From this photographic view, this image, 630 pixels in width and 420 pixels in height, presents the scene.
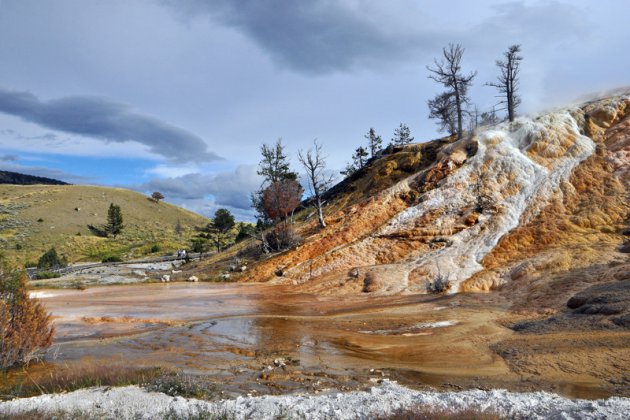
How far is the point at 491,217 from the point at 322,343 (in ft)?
56.5

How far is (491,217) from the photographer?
989 inches

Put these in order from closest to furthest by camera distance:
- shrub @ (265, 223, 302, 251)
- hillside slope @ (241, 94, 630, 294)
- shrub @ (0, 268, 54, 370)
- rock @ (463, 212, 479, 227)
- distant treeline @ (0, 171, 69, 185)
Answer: shrub @ (0, 268, 54, 370), hillside slope @ (241, 94, 630, 294), rock @ (463, 212, 479, 227), shrub @ (265, 223, 302, 251), distant treeline @ (0, 171, 69, 185)

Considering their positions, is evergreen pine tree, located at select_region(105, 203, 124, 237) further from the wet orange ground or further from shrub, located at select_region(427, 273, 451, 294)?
shrub, located at select_region(427, 273, 451, 294)

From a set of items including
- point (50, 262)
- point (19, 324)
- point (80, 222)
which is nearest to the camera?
point (19, 324)

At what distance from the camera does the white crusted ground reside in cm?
586

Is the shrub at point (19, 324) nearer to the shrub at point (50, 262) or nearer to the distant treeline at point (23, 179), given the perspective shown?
the shrub at point (50, 262)

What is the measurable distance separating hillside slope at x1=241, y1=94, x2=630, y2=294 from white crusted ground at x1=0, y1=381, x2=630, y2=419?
39.3ft

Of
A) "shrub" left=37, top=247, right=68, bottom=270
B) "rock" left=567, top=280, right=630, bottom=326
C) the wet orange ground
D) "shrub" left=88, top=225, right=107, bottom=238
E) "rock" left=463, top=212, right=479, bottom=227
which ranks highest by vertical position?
"shrub" left=88, top=225, right=107, bottom=238

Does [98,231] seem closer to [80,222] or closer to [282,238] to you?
[80,222]

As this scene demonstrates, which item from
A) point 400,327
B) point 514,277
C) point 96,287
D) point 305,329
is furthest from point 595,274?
point 96,287

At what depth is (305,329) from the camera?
13.0 metres

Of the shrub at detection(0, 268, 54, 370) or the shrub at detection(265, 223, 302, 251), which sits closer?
→ the shrub at detection(0, 268, 54, 370)

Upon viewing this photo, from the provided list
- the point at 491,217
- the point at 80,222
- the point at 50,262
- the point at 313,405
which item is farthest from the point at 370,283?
the point at 80,222

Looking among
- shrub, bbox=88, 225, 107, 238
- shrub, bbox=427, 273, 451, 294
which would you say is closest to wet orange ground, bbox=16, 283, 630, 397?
shrub, bbox=427, 273, 451, 294
